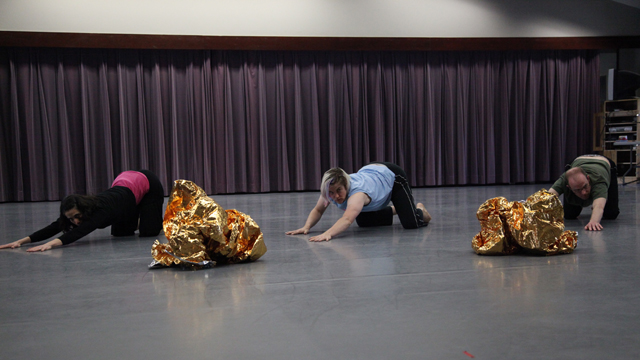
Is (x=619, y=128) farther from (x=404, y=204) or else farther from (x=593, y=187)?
(x=404, y=204)

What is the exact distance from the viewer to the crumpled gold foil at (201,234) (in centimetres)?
288

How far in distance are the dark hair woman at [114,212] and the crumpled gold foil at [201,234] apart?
980 millimetres

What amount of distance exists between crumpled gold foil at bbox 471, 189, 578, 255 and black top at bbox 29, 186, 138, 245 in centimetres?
270

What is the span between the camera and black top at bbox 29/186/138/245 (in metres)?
3.64

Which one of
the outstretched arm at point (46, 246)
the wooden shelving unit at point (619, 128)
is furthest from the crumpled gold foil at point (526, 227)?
the wooden shelving unit at point (619, 128)

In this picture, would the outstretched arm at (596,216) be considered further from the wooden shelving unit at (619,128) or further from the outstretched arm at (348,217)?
the wooden shelving unit at (619,128)

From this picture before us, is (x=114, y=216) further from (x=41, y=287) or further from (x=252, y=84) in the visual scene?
(x=252, y=84)

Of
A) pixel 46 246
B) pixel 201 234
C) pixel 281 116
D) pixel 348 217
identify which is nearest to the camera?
pixel 201 234

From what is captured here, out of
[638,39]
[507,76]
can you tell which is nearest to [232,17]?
[507,76]

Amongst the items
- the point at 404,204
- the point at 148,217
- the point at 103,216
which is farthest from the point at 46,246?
the point at 404,204

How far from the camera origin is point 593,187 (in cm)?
412

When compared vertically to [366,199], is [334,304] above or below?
below

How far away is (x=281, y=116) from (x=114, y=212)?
5.96 metres

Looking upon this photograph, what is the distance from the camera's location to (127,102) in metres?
9.16
